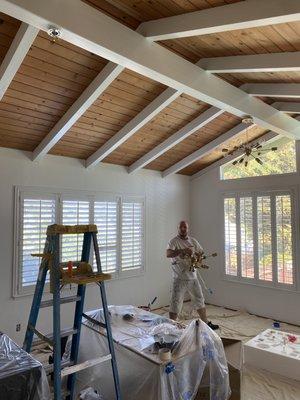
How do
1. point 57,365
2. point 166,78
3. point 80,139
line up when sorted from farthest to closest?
1. point 80,139
2. point 166,78
3. point 57,365

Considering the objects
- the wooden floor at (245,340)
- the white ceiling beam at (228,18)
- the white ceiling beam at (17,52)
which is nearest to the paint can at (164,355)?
the wooden floor at (245,340)

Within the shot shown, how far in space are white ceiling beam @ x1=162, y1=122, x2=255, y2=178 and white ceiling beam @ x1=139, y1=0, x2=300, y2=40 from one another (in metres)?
2.67

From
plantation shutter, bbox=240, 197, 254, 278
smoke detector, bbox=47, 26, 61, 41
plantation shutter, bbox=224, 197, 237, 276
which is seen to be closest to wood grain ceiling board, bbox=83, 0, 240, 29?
smoke detector, bbox=47, 26, 61, 41

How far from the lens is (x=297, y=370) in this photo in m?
3.24

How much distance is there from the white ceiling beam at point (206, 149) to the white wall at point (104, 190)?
322 mm

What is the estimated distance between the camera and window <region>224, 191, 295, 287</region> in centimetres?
509

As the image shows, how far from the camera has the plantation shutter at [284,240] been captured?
5.04 meters

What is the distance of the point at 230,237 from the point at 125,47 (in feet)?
13.5

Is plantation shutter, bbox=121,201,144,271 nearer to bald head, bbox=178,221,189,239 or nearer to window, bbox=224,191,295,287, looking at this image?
bald head, bbox=178,221,189,239

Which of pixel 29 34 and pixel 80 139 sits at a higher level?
pixel 29 34

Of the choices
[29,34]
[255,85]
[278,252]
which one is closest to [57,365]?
[29,34]

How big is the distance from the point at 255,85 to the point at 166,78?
1.41 metres

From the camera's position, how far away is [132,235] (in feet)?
17.5

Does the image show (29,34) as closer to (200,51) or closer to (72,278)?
(200,51)
